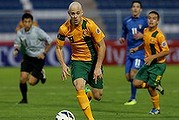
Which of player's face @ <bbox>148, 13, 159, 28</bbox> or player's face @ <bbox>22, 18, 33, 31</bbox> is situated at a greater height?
player's face @ <bbox>148, 13, 159, 28</bbox>

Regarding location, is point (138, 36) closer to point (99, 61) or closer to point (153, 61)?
point (153, 61)

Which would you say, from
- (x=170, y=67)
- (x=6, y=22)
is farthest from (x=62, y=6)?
(x=170, y=67)

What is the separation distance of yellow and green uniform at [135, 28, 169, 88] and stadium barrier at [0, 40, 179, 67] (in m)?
16.8

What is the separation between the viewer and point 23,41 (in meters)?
16.7

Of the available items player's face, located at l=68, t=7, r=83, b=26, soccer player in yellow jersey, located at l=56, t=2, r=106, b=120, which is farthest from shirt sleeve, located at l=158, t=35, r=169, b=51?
player's face, located at l=68, t=7, r=83, b=26

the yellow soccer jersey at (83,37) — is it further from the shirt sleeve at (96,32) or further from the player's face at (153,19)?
the player's face at (153,19)

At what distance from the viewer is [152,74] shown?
46.0 feet

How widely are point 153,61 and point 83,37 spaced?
2.73 metres

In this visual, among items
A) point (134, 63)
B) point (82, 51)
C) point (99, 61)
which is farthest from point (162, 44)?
point (134, 63)

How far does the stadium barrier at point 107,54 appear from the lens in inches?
1212

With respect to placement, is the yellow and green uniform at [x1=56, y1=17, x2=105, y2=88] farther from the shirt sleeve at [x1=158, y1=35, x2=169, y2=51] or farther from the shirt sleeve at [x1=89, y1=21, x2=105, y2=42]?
the shirt sleeve at [x1=158, y1=35, x2=169, y2=51]

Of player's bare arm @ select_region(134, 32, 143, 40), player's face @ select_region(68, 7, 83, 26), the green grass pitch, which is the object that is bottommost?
the green grass pitch

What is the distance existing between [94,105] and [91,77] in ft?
12.8

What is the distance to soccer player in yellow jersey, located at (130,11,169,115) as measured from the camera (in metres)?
13.8
